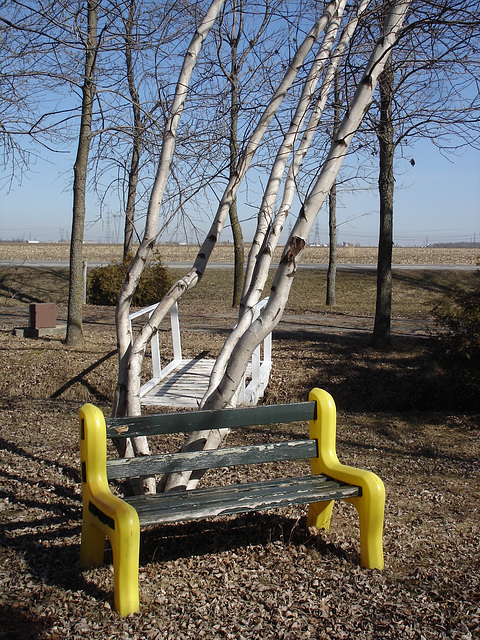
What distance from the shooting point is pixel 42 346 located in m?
11.6

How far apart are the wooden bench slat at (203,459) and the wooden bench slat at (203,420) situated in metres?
0.15

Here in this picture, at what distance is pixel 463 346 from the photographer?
28.7 ft

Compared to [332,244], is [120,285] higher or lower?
→ lower

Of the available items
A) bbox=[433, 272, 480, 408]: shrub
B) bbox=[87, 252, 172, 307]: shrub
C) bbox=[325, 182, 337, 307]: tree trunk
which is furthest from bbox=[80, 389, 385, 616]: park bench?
bbox=[87, 252, 172, 307]: shrub

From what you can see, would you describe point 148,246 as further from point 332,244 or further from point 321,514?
point 332,244

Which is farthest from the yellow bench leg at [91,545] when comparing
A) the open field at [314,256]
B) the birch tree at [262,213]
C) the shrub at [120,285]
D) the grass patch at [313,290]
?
the open field at [314,256]

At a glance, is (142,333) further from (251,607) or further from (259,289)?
(251,607)

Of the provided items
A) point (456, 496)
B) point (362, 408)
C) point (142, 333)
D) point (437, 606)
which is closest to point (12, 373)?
point (362, 408)

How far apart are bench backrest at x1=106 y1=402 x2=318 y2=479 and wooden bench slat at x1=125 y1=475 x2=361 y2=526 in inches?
6.0

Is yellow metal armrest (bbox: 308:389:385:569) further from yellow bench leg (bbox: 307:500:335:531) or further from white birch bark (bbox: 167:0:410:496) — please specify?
white birch bark (bbox: 167:0:410:496)

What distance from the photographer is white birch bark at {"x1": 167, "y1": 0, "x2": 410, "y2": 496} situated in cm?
391

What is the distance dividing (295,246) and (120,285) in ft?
52.2

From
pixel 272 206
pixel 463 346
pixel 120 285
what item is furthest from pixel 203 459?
pixel 120 285

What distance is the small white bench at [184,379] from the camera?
8.54 meters
